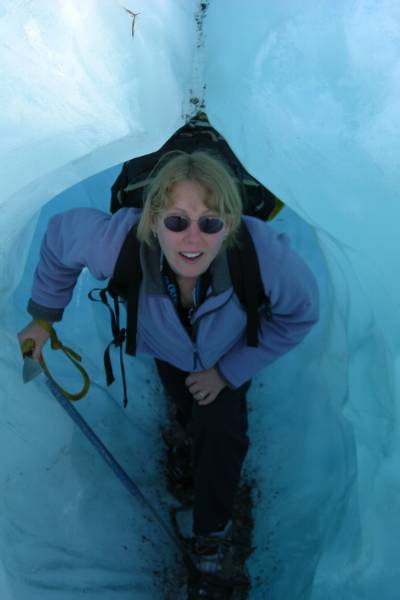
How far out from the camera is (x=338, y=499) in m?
1.86

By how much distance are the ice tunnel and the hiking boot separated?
18cm

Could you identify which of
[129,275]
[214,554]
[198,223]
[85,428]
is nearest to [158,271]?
[129,275]

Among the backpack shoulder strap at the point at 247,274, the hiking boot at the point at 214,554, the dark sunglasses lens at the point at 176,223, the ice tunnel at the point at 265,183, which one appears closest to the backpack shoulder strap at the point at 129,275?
the dark sunglasses lens at the point at 176,223

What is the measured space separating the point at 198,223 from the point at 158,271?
18 cm

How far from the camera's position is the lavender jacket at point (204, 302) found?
1.43 metres

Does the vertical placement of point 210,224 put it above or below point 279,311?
above

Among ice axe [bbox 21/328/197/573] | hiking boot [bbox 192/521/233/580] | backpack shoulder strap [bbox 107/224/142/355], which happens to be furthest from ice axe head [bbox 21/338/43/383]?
hiking boot [bbox 192/521/233/580]

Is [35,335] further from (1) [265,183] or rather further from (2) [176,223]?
(1) [265,183]

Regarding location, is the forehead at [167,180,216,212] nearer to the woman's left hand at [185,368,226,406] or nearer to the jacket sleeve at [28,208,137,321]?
the jacket sleeve at [28,208,137,321]

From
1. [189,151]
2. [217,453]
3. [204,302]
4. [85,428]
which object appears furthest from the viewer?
[85,428]

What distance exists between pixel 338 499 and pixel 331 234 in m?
0.87

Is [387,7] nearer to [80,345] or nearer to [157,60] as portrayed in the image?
[157,60]

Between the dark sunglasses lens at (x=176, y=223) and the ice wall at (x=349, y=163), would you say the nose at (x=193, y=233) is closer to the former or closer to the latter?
the dark sunglasses lens at (x=176, y=223)

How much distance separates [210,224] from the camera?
52.9 inches
